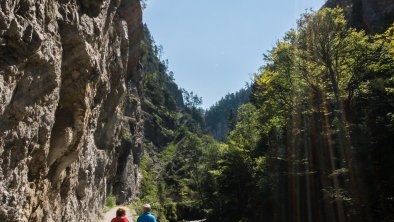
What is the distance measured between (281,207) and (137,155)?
33.4 metres

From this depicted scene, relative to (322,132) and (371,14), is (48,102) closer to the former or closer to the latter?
(322,132)

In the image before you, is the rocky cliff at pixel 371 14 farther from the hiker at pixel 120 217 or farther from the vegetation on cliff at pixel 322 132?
the hiker at pixel 120 217

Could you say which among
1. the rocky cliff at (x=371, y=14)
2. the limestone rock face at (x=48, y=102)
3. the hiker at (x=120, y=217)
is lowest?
the hiker at (x=120, y=217)

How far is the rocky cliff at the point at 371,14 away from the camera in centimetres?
4728

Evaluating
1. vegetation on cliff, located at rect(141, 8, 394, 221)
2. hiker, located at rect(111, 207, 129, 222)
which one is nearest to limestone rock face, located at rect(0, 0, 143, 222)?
hiker, located at rect(111, 207, 129, 222)

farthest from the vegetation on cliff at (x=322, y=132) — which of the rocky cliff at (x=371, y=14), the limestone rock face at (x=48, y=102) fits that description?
the rocky cliff at (x=371, y=14)

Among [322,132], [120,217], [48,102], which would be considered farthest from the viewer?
[322,132]

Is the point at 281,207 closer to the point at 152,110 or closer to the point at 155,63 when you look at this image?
the point at 152,110

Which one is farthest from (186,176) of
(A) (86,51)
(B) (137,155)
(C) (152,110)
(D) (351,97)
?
(A) (86,51)

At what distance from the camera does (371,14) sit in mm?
52125

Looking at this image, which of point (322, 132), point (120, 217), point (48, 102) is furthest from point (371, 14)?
point (120, 217)

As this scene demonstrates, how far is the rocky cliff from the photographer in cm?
4728

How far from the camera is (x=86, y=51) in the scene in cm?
1463

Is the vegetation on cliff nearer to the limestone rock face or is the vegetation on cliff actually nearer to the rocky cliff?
the limestone rock face
